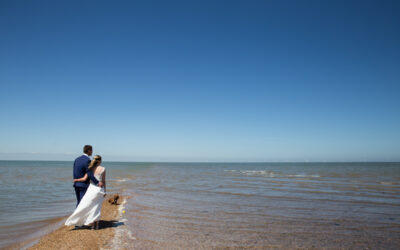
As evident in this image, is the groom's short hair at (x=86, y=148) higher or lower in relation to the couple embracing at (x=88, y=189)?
higher

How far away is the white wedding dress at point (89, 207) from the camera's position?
19.3ft

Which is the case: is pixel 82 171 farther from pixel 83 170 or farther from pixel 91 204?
pixel 91 204

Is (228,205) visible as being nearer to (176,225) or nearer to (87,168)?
(176,225)

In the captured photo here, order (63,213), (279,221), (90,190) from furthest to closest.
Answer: (63,213)
(279,221)
(90,190)

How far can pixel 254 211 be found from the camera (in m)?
9.27

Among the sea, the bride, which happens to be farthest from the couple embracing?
the sea

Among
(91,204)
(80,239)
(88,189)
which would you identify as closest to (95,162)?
(88,189)

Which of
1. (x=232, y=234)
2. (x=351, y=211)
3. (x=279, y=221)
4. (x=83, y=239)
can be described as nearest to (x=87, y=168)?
(x=83, y=239)

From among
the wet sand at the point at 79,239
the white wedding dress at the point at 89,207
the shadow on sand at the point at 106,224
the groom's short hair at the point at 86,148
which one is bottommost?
the shadow on sand at the point at 106,224

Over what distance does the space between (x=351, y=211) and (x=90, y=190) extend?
374 inches

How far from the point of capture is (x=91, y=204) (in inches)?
234

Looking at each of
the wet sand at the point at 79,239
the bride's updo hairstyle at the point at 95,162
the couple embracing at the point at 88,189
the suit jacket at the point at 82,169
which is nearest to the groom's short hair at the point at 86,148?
the couple embracing at the point at 88,189

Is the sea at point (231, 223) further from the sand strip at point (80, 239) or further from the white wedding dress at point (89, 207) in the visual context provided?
the white wedding dress at point (89, 207)

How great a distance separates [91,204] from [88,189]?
0.38m
